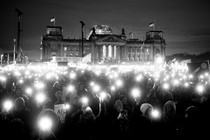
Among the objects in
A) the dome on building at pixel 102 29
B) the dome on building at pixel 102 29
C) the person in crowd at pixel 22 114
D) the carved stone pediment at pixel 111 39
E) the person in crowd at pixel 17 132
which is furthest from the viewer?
the dome on building at pixel 102 29

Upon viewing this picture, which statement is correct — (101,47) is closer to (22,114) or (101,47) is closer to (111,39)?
(111,39)

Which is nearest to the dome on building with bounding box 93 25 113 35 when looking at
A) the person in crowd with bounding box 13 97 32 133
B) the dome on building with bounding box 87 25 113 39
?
the dome on building with bounding box 87 25 113 39

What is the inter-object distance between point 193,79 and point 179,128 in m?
8.47

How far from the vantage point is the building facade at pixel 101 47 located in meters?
102

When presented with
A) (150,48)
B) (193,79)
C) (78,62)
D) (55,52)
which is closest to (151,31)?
(150,48)

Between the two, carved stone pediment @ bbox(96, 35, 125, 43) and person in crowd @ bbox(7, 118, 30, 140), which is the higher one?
carved stone pediment @ bbox(96, 35, 125, 43)

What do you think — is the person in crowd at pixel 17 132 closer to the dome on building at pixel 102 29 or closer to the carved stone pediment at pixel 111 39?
the carved stone pediment at pixel 111 39

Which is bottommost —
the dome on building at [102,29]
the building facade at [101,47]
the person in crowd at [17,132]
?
the person in crowd at [17,132]

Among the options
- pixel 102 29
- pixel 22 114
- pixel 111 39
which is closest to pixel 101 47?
pixel 111 39

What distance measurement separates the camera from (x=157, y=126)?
595 cm

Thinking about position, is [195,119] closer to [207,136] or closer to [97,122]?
[207,136]

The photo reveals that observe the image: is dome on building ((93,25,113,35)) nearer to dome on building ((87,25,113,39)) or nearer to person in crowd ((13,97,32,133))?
dome on building ((87,25,113,39))

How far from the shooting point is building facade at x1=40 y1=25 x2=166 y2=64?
102000 millimetres

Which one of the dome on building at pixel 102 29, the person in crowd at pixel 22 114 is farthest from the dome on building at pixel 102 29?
the person in crowd at pixel 22 114
